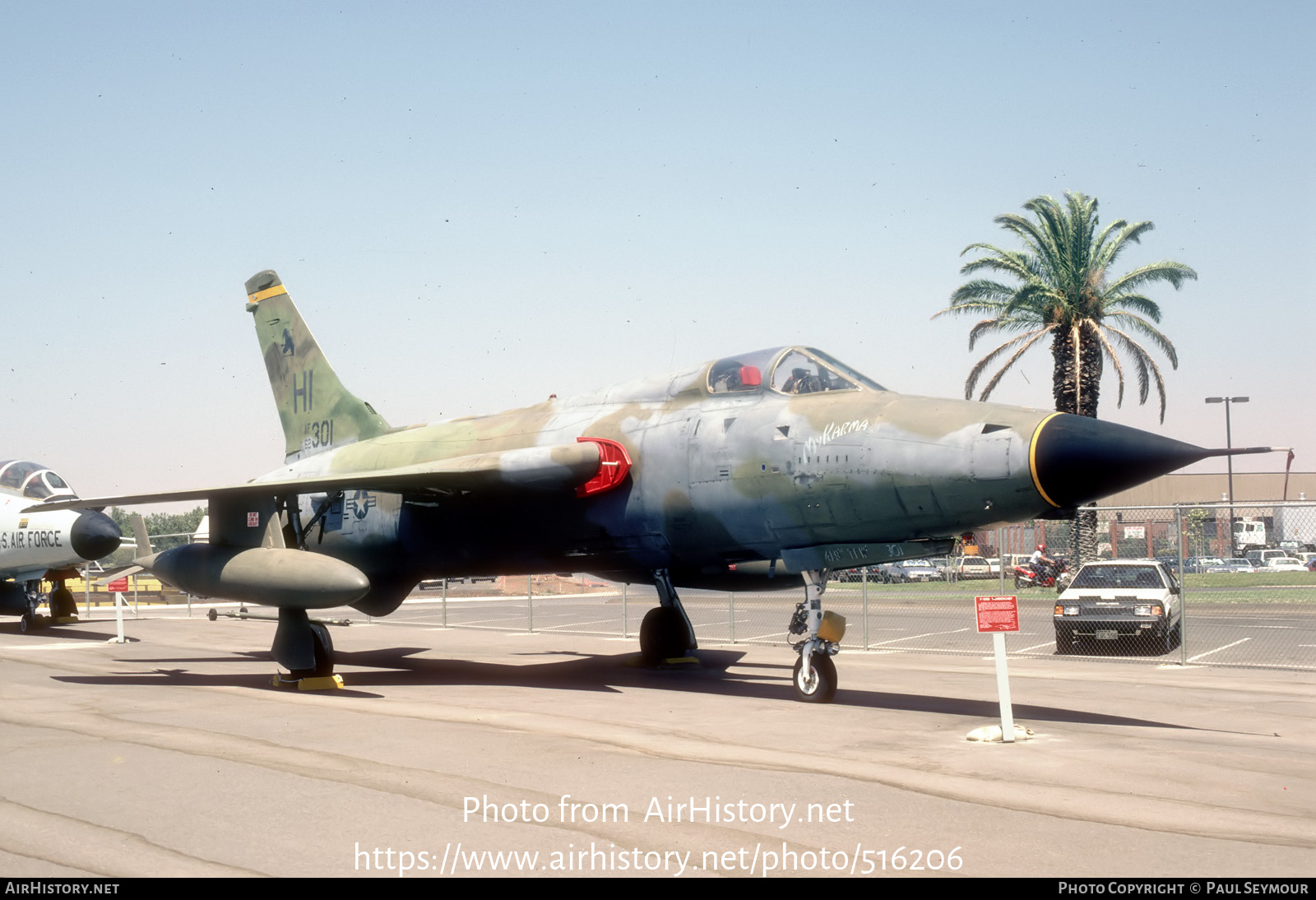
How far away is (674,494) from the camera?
12.6 metres

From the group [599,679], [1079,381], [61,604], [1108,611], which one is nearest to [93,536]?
[61,604]

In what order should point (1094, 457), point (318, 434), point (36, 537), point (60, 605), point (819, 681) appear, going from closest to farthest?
point (1094, 457)
point (819, 681)
point (318, 434)
point (36, 537)
point (60, 605)

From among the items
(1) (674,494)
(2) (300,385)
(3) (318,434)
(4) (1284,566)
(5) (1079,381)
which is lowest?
(4) (1284,566)

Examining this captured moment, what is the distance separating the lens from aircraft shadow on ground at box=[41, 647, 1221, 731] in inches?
446

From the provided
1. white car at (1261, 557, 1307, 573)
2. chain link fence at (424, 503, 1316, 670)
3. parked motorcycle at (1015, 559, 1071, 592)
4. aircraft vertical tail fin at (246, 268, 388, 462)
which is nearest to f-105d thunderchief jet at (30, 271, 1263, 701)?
aircraft vertical tail fin at (246, 268, 388, 462)

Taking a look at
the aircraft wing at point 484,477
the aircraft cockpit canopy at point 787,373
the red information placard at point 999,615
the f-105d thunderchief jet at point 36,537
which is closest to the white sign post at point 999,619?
the red information placard at point 999,615

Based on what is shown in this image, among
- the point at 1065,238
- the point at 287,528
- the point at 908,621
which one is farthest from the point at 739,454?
the point at 1065,238

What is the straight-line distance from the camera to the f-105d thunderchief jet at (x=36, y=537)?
20984 millimetres

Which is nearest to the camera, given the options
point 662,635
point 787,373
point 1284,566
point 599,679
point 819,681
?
point 819,681

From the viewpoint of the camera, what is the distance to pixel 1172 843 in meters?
5.73

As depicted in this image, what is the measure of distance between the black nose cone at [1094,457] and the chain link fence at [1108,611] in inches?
134

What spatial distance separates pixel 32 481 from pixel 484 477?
14.8 metres

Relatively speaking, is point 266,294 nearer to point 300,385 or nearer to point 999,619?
point 300,385

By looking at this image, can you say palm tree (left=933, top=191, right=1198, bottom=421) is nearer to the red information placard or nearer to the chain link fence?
the chain link fence
